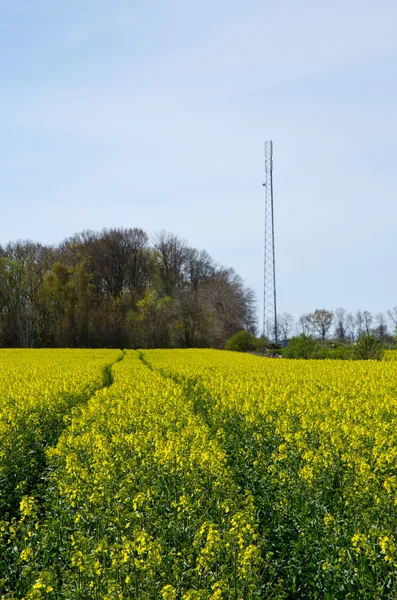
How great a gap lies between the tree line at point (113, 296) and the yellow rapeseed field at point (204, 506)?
5133 centimetres

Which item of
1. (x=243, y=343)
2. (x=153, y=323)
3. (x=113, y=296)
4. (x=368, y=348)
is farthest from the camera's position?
(x=113, y=296)

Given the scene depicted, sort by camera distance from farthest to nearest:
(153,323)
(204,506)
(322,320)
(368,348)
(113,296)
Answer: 1. (322,320)
2. (113,296)
3. (153,323)
4. (368,348)
5. (204,506)

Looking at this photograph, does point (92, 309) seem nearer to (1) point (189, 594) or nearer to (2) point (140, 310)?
(2) point (140, 310)

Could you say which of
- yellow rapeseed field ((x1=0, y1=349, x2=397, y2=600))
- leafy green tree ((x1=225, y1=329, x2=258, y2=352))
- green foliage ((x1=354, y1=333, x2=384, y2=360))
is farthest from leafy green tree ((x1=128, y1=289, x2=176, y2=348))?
yellow rapeseed field ((x1=0, y1=349, x2=397, y2=600))

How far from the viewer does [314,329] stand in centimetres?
9894

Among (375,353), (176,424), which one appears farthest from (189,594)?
(375,353)

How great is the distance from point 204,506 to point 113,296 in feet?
214

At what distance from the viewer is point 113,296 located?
230ft

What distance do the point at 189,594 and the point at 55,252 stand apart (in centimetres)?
6802

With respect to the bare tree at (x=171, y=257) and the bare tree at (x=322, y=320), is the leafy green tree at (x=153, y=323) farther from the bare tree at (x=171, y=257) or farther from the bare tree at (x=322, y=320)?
the bare tree at (x=322, y=320)

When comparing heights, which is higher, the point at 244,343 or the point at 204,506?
the point at 244,343

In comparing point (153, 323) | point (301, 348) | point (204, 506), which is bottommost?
point (204, 506)

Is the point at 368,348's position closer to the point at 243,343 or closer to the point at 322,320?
the point at 243,343

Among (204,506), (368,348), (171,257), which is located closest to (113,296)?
(171,257)
